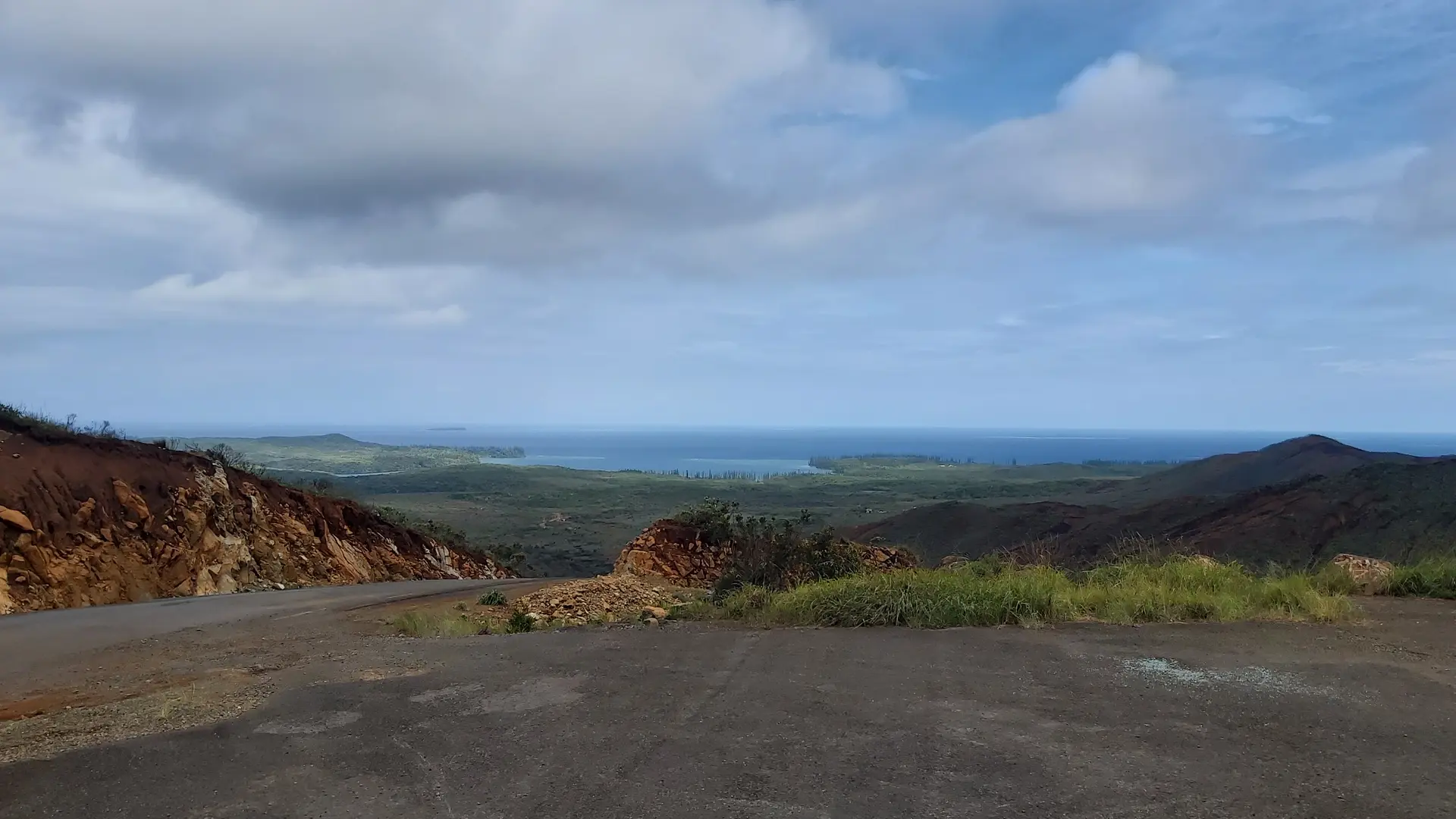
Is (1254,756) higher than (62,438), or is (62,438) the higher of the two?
(62,438)

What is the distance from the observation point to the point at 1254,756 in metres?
4.56

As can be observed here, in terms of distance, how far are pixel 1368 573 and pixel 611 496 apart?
250 feet

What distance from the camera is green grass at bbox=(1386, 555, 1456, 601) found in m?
9.33

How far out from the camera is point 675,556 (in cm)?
2294

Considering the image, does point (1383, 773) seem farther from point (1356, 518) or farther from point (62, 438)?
point (1356, 518)

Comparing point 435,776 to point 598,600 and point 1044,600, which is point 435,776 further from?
point 598,600

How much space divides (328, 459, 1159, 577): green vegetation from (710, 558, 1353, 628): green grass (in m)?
27.0

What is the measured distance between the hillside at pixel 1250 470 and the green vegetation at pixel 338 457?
276 feet

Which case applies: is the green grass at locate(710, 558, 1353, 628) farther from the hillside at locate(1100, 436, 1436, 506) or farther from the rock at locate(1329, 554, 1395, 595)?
the hillside at locate(1100, 436, 1436, 506)

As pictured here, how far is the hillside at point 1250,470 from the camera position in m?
63.9

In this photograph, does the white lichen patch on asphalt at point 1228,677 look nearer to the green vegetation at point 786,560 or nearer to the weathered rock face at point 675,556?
the green vegetation at point 786,560

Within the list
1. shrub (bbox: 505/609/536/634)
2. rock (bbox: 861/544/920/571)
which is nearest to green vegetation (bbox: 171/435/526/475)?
rock (bbox: 861/544/920/571)

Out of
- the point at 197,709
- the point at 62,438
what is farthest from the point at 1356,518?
the point at 62,438

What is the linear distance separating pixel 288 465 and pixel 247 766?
111989mm
